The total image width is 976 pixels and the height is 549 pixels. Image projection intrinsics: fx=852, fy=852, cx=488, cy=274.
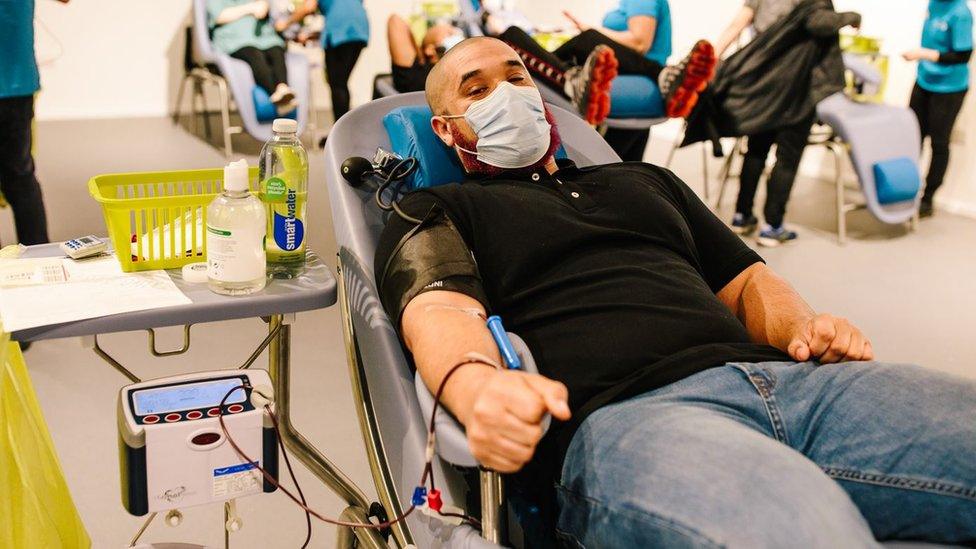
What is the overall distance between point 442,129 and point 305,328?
1.37 metres

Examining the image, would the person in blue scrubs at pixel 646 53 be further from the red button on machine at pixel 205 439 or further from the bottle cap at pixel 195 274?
the red button on machine at pixel 205 439

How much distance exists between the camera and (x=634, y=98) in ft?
12.3

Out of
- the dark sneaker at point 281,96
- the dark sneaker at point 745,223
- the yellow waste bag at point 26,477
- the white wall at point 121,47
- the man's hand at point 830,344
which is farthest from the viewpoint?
the white wall at point 121,47

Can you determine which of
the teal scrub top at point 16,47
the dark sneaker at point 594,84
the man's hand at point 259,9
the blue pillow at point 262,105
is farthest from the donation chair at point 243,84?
the teal scrub top at point 16,47

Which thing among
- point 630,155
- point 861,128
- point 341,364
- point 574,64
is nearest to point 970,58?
point 861,128

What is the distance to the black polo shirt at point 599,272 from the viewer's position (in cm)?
123

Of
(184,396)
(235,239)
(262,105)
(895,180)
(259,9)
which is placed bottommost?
(262,105)

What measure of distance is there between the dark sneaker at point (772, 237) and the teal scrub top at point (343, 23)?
8.64 ft

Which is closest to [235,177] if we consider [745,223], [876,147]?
[745,223]

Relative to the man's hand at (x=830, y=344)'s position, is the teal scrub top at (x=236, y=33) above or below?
below

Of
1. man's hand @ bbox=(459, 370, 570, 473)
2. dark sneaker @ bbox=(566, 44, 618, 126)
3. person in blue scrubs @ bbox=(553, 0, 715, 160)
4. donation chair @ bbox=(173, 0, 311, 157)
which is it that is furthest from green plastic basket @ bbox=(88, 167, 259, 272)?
donation chair @ bbox=(173, 0, 311, 157)

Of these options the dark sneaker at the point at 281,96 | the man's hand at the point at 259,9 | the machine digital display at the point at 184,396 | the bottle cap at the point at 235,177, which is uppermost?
the bottle cap at the point at 235,177

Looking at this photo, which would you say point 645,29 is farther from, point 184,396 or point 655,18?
point 184,396

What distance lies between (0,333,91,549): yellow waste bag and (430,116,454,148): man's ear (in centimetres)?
82
